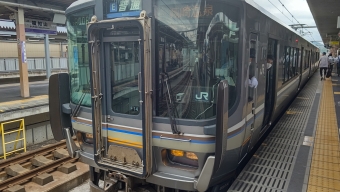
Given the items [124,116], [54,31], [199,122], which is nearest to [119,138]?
[124,116]

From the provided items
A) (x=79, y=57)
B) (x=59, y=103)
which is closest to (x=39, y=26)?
(x=59, y=103)

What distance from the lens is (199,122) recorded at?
327 cm

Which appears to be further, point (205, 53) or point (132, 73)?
point (132, 73)

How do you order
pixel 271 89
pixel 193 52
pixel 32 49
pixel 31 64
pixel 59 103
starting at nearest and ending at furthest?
pixel 193 52 → pixel 59 103 → pixel 271 89 → pixel 31 64 → pixel 32 49

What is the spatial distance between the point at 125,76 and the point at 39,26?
11.4 meters

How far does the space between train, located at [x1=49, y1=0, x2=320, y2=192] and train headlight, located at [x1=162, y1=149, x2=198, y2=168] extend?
1 cm

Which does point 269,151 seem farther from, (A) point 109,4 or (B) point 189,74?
(A) point 109,4

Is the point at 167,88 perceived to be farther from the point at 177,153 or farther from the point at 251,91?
the point at 251,91

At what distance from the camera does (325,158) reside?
5.04m

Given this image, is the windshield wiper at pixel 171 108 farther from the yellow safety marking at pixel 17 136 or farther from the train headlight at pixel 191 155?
the yellow safety marking at pixel 17 136

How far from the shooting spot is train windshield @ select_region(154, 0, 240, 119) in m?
3.28

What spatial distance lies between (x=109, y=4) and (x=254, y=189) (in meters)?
2.99

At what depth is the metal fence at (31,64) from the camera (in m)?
18.9

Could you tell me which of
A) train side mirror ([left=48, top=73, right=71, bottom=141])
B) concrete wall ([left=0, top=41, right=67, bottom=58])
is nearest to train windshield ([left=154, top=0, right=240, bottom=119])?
train side mirror ([left=48, top=73, right=71, bottom=141])
